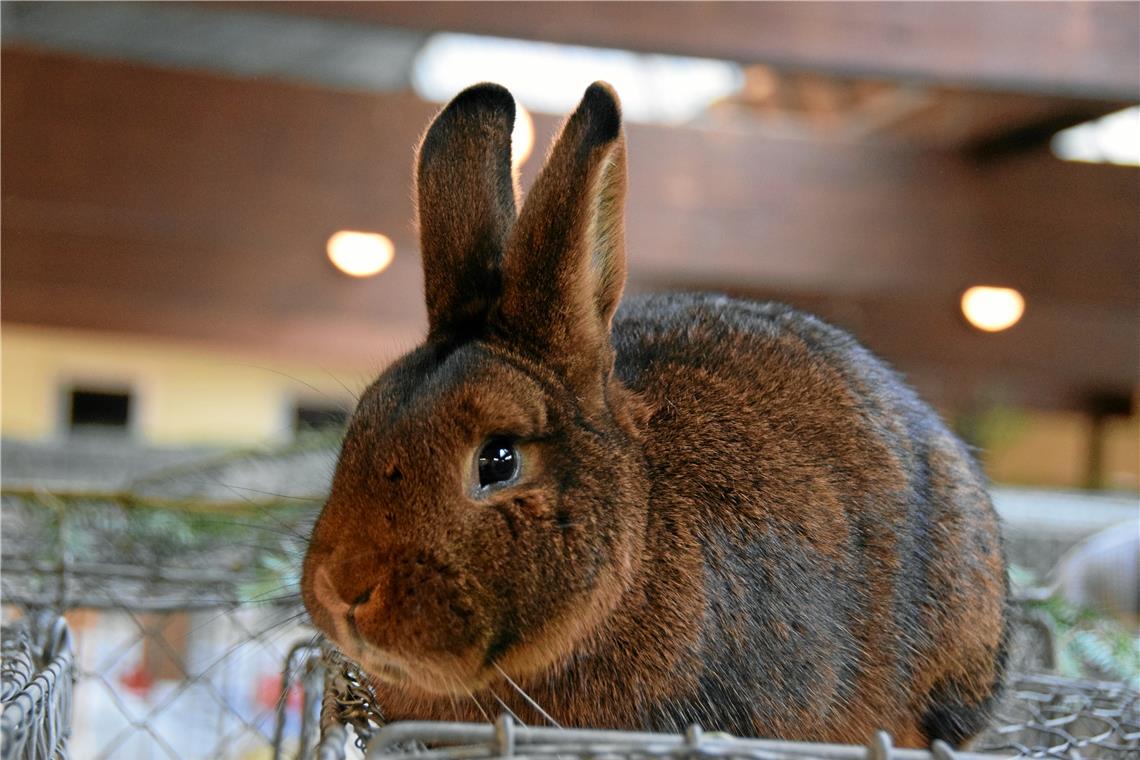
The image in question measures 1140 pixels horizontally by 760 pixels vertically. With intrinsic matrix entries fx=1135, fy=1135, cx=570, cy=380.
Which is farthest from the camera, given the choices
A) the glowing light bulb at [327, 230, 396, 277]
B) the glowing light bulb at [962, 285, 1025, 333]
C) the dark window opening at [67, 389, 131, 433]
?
the dark window opening at [67, 389, 131, 433]

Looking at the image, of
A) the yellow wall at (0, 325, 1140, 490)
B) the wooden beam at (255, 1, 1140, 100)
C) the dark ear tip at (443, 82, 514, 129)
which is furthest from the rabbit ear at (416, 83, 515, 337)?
the yellow wall at (0, 325, 1140, 490)

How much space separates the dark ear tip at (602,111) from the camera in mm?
978

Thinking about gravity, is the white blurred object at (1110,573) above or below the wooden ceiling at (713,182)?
below

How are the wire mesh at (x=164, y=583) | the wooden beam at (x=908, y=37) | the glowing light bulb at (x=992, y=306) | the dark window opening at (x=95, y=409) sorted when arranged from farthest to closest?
the dark window opening at (x=95, y=409) → the glowing light bulb at (x=992, y=306) → the wooden beam at (x=908, y=37) → the wire mesh at (x=164, y=583)

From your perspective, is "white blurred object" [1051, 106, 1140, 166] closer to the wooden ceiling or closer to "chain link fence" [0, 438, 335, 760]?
the wooden ceiling

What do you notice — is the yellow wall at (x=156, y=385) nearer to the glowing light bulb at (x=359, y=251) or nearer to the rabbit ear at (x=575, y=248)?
the glowing light bulb at (x=359, y=251)

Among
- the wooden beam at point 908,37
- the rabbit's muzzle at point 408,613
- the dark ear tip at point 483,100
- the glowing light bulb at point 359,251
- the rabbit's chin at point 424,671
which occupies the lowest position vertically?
the rabbit's chin at point 424,671

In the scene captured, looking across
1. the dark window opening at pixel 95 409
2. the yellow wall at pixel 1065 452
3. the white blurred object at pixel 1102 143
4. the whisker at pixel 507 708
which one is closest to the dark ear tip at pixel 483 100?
the whisker at pixel 507 708

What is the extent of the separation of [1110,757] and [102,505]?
1592 mm

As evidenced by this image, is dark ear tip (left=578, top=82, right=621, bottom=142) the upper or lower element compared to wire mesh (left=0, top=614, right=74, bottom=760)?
upper

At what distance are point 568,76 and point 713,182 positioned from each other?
897 millimetres

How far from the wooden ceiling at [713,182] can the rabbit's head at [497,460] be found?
128 centimetres

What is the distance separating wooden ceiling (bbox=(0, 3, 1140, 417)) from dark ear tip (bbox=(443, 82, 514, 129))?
1163mm

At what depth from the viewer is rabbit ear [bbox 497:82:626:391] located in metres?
0.99
